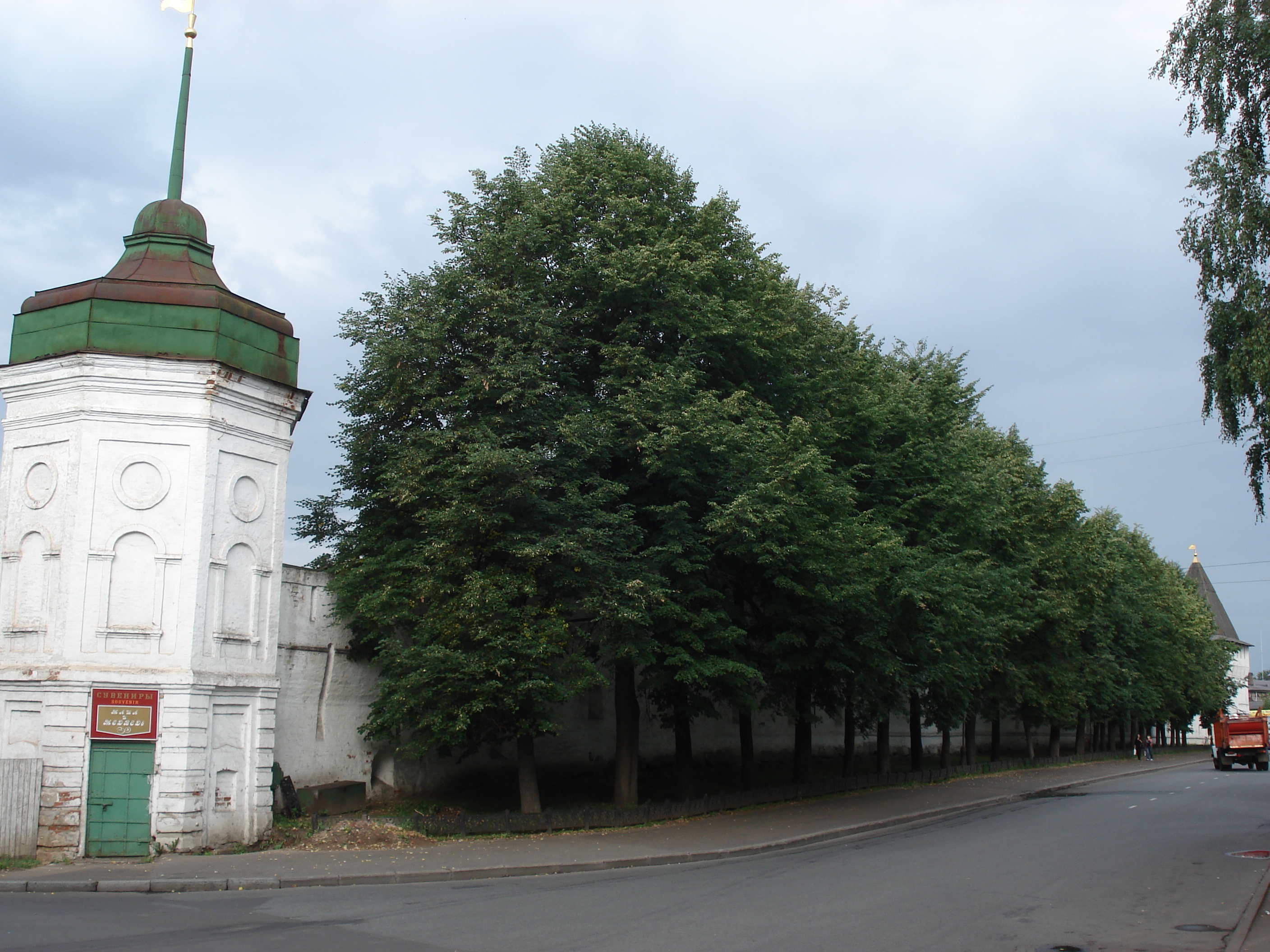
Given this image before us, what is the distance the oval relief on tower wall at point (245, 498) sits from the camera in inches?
727

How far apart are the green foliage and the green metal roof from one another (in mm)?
16370

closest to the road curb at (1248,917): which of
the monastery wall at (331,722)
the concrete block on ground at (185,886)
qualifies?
the monastery wall at (331,722)

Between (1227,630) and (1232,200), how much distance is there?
134023 millimetres

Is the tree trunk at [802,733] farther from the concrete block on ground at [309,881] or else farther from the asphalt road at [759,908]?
the concrete block on ground at [309,881]

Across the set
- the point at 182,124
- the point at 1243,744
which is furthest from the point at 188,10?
the point at 1243,744

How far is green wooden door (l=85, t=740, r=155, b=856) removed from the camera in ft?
53.5

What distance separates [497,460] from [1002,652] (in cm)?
2396

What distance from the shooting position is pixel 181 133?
20.1 meters

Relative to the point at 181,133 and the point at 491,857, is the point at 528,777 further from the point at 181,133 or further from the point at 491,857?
the point at 181,133

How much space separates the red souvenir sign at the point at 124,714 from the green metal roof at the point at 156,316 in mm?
5778

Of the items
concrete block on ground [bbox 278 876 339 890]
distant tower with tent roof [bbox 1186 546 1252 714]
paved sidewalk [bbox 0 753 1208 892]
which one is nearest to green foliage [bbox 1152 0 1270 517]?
paved sidewalk [bbox 0 753 1208 892]

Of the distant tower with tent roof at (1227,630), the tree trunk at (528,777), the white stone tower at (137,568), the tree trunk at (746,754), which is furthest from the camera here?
the distant tower with tent roof at (1227,630)

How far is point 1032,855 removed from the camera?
54.7 feet

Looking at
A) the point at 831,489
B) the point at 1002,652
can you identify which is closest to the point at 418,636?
the point at 831,489
